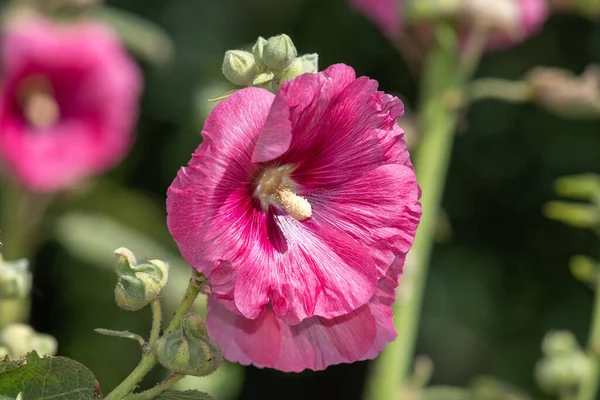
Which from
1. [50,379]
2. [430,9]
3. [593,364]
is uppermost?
[430,9]

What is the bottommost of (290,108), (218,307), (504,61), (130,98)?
(218,307)

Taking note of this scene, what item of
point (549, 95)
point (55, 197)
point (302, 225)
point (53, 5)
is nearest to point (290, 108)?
point (302, 225)

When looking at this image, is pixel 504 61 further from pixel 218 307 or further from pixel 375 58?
pixel 218 307

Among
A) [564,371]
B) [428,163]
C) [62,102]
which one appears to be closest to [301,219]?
[564,371]

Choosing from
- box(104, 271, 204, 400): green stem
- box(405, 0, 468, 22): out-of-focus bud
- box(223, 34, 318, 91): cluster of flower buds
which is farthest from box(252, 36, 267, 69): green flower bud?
box(405, 0, 468, 22): out-of-focus bud

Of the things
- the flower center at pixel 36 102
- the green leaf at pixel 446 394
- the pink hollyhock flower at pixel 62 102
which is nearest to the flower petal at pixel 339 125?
the green leaf at pixel 446 394

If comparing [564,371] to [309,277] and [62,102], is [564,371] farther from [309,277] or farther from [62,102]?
[62,102]
